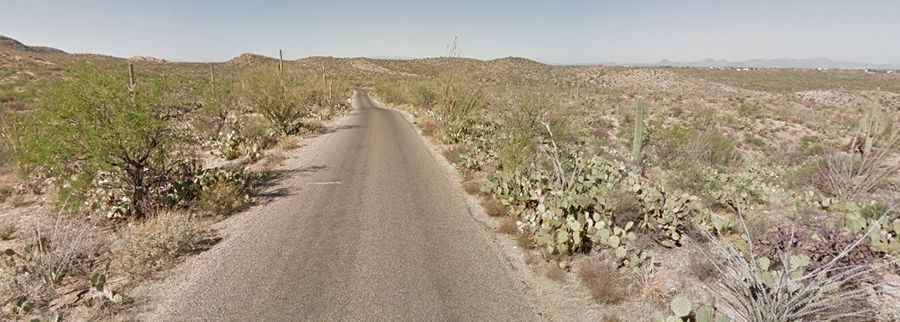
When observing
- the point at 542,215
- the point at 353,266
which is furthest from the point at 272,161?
the point at 542,215

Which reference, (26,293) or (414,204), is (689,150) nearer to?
(414,204)

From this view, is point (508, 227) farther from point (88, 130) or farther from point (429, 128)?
point (429, 128)

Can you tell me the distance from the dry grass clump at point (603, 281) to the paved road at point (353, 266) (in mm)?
950

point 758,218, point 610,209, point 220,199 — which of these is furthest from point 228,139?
point 758,218

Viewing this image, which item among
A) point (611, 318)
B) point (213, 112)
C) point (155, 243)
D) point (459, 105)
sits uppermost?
point (459, 105)

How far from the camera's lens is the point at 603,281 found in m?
5.01

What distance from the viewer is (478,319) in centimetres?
448

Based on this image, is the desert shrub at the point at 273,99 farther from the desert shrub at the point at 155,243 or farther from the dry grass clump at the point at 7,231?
the desert shrub at the point at 155,243

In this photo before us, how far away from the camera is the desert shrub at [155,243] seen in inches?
210

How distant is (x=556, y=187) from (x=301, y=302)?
4.55 m

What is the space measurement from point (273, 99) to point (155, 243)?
14010mm

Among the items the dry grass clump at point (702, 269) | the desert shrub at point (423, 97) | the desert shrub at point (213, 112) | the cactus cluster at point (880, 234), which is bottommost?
the dry grass clump at point (702, 269)

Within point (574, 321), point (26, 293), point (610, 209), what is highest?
point (610, 209)

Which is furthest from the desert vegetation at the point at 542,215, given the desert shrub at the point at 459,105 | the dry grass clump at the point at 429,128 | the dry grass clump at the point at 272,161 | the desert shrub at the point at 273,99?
the dry grass clump at the point at 429,128
